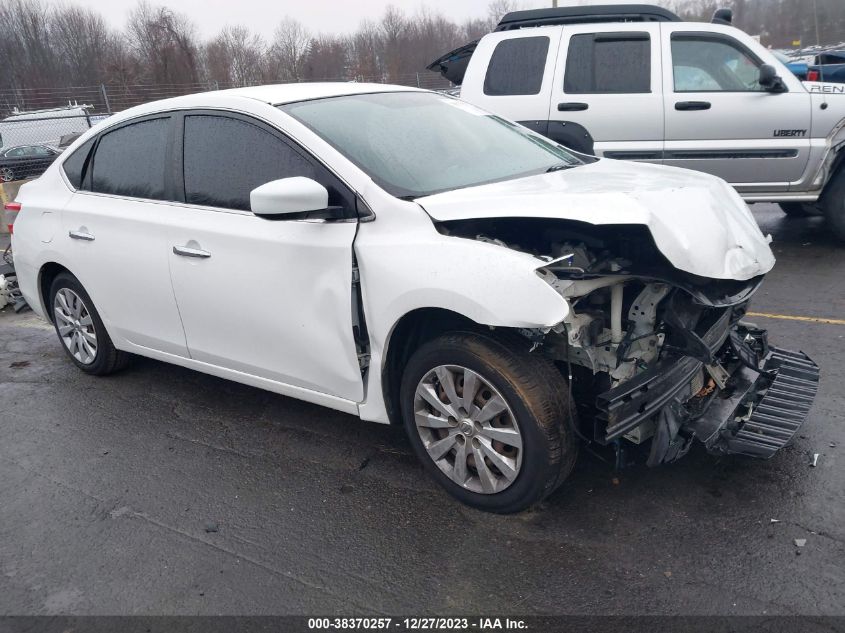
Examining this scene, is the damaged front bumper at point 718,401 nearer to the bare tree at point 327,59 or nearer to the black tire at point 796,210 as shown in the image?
the black tire at point 796,210

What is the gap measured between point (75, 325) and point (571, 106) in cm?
474

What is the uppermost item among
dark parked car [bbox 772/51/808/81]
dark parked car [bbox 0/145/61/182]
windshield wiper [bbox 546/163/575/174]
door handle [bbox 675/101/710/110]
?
windshield wiper [bbox 546/163/575/174]

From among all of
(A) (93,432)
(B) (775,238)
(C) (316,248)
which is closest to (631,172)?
(C) (316,248)

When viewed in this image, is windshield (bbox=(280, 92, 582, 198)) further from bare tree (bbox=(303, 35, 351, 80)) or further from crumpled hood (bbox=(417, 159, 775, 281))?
bare tree (bbox=(303, 35, 351, 80))

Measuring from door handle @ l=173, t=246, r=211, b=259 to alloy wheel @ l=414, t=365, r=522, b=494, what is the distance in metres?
1.40

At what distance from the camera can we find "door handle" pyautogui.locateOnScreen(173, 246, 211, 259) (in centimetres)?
378

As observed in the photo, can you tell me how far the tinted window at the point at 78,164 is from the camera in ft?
15.5

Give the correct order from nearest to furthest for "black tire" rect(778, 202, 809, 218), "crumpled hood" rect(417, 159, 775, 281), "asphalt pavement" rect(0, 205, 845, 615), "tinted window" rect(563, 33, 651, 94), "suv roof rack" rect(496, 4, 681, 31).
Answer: "asphalt pavement" rect(0, 205, 845, 615), "crumpled hood" rect(417, 159, 775, 281), "tinted window" rect(563, 33, 651, 94), "suv roof rack" rect(496, 4, 681, 31), "black tire" rect(778, 202, 809, 218)

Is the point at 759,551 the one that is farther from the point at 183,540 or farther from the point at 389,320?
the point at 183,540

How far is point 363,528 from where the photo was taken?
3.14 metres

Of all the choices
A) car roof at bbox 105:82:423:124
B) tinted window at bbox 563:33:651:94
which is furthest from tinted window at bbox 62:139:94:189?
tinted window at bbox 563:33:651:94

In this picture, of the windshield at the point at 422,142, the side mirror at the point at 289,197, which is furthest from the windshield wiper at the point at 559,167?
the side mirror at the point at 289,197

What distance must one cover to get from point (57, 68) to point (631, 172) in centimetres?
4417

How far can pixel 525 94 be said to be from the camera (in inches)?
279
